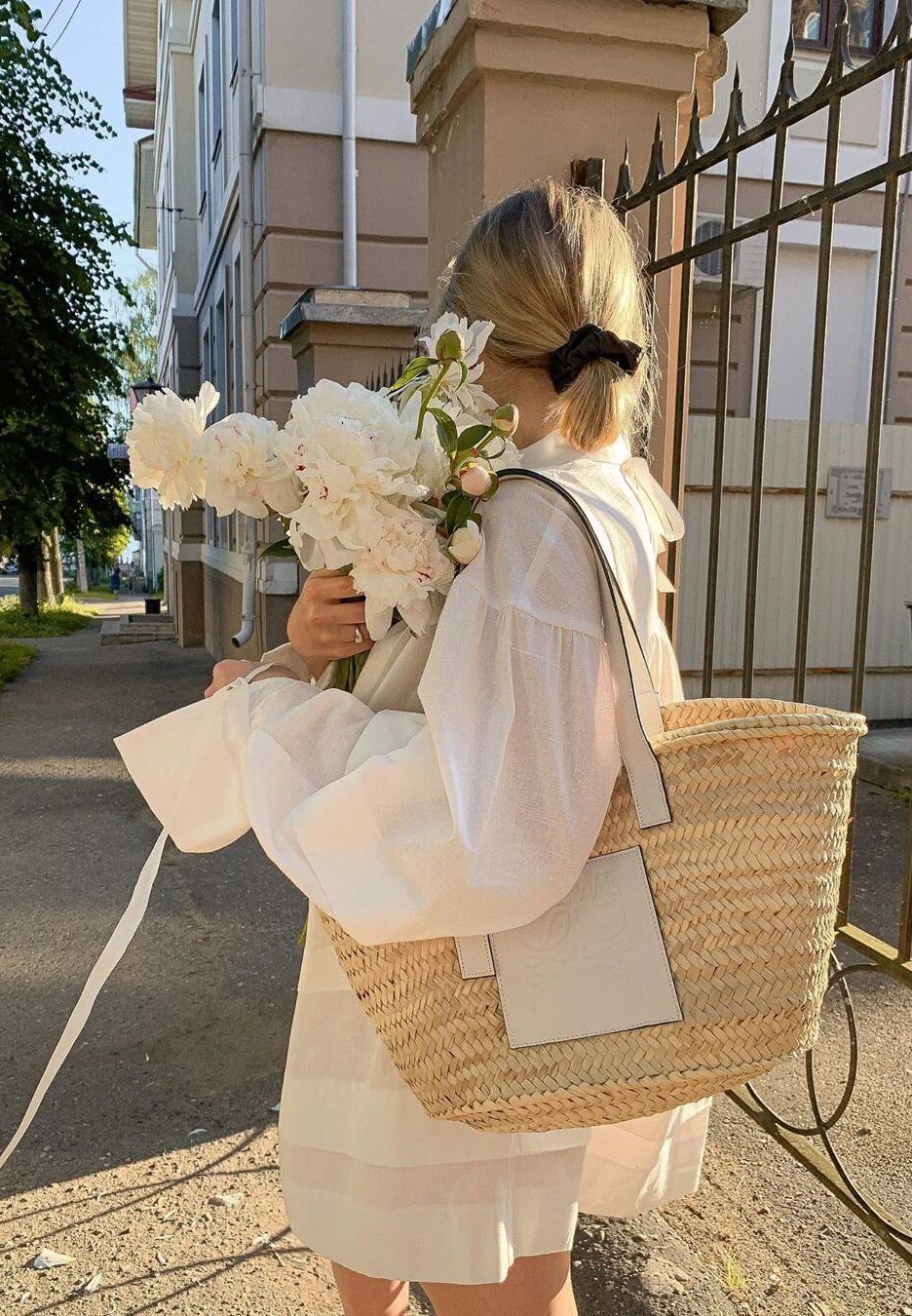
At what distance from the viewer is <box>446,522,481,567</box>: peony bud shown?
1.21 meters

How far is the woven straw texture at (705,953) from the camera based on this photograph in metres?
1.17

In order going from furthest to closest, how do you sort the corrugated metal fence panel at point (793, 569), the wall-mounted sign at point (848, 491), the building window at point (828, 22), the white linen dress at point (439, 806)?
the building window at point (828, 22) < the wall-mounted sign at point (848, 491) < the corrugated metal fence panel at point (793, 569) < the white linen dress at point (439, 806)

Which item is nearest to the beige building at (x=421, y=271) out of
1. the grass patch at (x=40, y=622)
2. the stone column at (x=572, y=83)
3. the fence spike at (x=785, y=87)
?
the stone column at (x=572, y=83)

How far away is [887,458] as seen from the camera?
291 inches

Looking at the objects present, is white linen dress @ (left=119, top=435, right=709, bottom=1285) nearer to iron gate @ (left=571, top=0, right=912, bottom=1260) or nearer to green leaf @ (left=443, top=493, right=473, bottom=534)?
green leaf @ (left=443, top=493, right=473, bottom=534)

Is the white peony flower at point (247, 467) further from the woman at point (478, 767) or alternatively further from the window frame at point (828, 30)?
the window frame at point (828, 30)

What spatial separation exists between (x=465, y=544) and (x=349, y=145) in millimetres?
8113

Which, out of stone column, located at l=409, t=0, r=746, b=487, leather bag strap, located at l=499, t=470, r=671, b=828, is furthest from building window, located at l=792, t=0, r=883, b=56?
leather bag strap, located at l=499, t=470, r=671, b=828

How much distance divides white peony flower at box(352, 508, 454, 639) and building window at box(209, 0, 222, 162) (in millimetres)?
12130

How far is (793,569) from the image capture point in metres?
7.27

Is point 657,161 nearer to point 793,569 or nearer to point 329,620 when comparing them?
point 329,620

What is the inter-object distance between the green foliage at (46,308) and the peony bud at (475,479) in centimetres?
1209

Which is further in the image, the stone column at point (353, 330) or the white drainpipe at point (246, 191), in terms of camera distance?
the white drainpipe at point (246, 191)

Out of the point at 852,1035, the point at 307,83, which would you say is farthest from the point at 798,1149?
the point at 307,83
